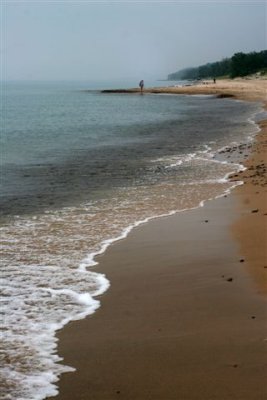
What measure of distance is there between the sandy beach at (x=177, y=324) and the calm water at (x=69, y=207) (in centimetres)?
29

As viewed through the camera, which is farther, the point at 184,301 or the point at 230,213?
the point at 230,213

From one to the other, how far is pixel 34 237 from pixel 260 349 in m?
5.29

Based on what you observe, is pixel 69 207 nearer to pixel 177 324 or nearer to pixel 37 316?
pixel 37 316

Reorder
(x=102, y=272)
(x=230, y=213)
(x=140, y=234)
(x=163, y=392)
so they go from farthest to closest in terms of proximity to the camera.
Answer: (x=230, y=213), (x=140, y=234), (x=102, y=272), (x=163, y=392)

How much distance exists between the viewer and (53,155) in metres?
22.3

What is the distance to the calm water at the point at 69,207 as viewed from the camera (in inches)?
208

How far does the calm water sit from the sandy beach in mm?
288

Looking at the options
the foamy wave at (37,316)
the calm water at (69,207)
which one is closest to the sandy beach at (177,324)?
the foamy wave at (37,316)

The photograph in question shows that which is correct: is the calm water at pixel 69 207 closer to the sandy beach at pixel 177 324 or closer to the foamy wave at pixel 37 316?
the foamy wave at pixel 37 316

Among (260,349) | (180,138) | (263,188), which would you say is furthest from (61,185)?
→ (180,138)

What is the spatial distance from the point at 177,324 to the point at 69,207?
6869 millimetres

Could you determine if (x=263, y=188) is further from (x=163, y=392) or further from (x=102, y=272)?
(x=163, y=392)

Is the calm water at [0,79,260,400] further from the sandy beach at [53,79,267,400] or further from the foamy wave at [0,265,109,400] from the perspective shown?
the sandy beach at [53,79,267,400]

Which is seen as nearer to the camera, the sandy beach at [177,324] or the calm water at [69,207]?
the sandy beach at [177,324]
